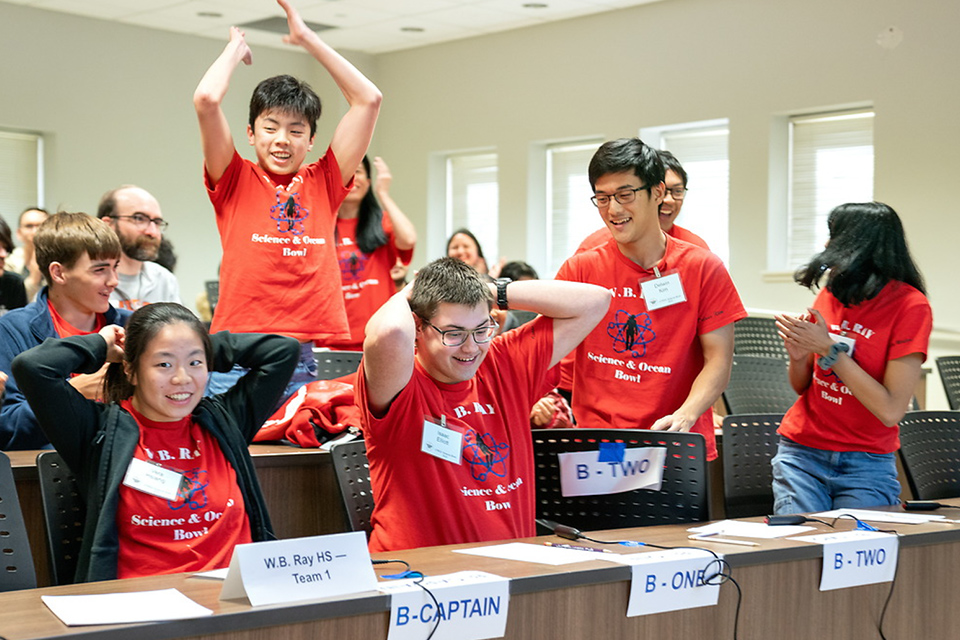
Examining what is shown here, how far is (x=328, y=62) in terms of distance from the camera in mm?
3199

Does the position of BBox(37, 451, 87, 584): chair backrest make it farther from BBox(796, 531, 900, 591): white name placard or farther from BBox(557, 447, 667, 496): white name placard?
BBox(796, 531, 900, 591): white name placard

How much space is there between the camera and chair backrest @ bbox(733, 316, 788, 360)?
570cm

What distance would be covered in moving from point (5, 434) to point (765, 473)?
6.57 feet

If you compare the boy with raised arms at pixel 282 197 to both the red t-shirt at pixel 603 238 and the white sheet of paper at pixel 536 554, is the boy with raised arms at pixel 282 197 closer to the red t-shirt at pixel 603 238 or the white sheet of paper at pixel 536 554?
the red t-shirt at pixel 603 238

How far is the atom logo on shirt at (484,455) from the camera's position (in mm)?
2326

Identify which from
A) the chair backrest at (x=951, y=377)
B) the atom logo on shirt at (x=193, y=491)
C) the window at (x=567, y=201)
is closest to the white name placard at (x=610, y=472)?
the atom logo on shirt at (x=193, y=491)

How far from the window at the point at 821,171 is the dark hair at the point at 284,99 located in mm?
5179

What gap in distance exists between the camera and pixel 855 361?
9.34ft

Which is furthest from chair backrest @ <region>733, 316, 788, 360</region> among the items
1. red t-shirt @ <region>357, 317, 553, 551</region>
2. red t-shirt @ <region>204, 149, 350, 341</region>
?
red t-shirt @ <region>357, 317, 553, 551</region>

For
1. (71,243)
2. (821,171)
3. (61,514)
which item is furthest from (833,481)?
(821,171)

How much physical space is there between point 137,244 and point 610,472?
7.27 feet

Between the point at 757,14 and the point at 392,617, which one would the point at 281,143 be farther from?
the point at 757,14

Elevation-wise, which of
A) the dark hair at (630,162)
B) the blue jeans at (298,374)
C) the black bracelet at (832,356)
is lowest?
the blue jeans at (298,374)

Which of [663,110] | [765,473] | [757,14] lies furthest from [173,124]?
[765,473]
